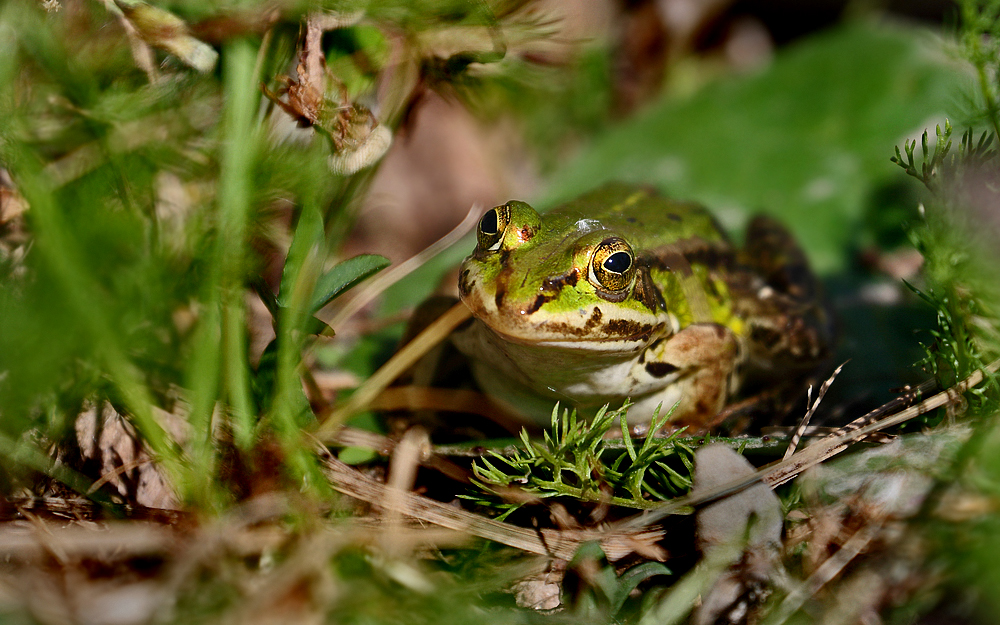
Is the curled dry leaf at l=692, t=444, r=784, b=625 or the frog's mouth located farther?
the frog's mouth

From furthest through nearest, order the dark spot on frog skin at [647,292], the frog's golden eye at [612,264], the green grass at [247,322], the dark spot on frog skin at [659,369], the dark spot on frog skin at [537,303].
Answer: the dark spot on frog skin at [659,369]
the dark spot on frog skin at [647,292]
the frog's golden eye at [612,264]
the dark spot on frog skin at [537,303]
the green grass at [247,322]

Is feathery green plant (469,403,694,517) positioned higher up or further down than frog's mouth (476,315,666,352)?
further down

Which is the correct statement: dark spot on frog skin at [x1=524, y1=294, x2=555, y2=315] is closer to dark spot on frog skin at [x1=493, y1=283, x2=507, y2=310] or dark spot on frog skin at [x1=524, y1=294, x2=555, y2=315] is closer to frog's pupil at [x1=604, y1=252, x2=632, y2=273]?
dark spot on frog skin at [x1=493, y1=283, x2=507, y2=310]

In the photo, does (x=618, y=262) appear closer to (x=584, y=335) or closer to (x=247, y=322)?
(x=584, y=335)

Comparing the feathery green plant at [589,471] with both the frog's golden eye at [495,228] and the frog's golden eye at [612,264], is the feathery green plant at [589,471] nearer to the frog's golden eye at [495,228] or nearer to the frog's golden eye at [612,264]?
the frog's golden eye at [612,264]

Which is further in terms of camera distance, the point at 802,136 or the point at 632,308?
the point at 802,136

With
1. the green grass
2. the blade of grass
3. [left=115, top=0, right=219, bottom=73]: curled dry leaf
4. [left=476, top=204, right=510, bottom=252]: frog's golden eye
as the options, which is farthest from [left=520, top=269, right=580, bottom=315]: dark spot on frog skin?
[left=115, top=0, right=219, bottom=73]: curled dry leaf

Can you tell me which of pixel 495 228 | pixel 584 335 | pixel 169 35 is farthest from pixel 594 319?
pixel 169 35

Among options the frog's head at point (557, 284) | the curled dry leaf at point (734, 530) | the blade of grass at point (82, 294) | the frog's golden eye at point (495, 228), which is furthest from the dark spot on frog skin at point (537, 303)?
the blade of grass at point (82, 294)
